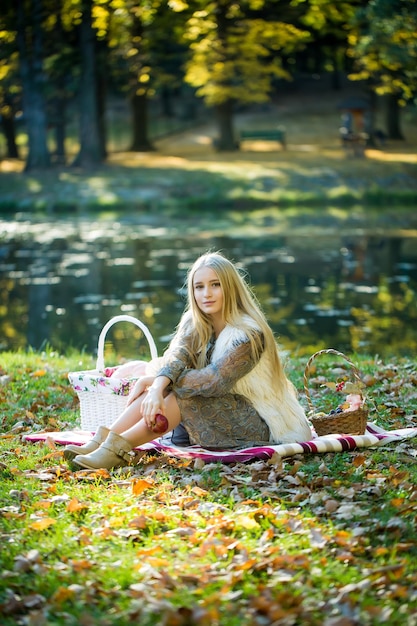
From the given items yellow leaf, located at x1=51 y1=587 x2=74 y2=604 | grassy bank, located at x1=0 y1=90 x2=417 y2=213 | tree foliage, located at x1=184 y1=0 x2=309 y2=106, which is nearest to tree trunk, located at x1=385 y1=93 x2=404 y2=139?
grassy bank, located at x1=0 y1=90 x2=417 y2=213

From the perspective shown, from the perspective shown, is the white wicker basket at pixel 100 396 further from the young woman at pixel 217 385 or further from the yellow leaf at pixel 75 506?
the yellow leaf at pixel 75 506

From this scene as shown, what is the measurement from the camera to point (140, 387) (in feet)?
20.6

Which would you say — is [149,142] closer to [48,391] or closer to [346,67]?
[346,67]

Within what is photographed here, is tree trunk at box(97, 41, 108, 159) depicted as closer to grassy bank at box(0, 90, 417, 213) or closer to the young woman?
grassy bank at box(0, 90, 417, 213)

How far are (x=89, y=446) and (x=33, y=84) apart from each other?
3074 centimetres

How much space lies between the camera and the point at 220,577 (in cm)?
425

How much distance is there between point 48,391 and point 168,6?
33096 millimetres

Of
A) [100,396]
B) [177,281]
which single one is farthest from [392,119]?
[100,396]

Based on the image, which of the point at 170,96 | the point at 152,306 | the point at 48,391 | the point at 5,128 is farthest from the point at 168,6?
the point at 48,391

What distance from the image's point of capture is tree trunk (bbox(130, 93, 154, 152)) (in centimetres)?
4231

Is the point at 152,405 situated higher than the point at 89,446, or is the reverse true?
the point at 152,405

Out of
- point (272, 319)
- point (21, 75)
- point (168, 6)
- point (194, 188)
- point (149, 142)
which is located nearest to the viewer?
point (272, 319)

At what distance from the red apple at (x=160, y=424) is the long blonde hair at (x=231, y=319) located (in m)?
0.54

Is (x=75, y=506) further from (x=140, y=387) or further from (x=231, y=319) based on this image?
(x=231, y=319)
